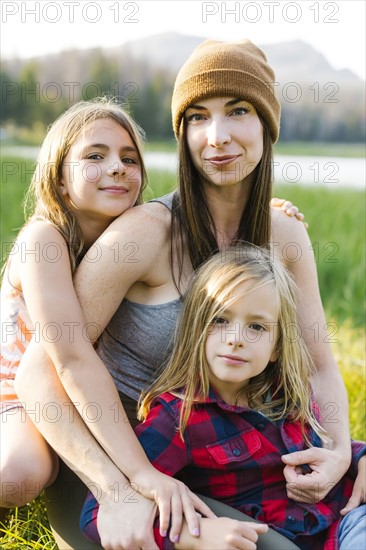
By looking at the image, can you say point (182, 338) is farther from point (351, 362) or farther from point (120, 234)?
point (351, 362)

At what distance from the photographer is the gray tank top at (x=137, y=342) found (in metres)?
2.22

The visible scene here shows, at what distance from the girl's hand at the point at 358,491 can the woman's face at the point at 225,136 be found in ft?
2.68

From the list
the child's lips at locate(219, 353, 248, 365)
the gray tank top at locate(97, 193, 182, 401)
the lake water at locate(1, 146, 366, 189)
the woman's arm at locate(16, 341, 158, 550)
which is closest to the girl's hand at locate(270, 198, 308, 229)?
the gray tank top at locate(97, 193, 182, 401)

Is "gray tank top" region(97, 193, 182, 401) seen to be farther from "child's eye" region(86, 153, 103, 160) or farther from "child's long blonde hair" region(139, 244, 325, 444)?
"child's eye" region(86, 153, 103, 160)

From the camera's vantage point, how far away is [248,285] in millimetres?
2066

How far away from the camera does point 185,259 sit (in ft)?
7.50

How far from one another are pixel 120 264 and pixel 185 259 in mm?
228

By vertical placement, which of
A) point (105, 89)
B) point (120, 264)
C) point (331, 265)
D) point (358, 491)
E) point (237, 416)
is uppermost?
point (105, 89)

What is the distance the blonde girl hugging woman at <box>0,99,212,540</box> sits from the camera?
2070 mm

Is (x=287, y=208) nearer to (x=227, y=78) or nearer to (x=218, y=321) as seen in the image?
(x=227, y=78)

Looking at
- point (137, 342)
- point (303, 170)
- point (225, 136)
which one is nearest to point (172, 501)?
point (137, 342)

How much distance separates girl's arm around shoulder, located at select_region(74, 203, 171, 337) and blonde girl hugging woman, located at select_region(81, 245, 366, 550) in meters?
0.14

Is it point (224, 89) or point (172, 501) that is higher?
point (224, 89)

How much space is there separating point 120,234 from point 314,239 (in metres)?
3.80
